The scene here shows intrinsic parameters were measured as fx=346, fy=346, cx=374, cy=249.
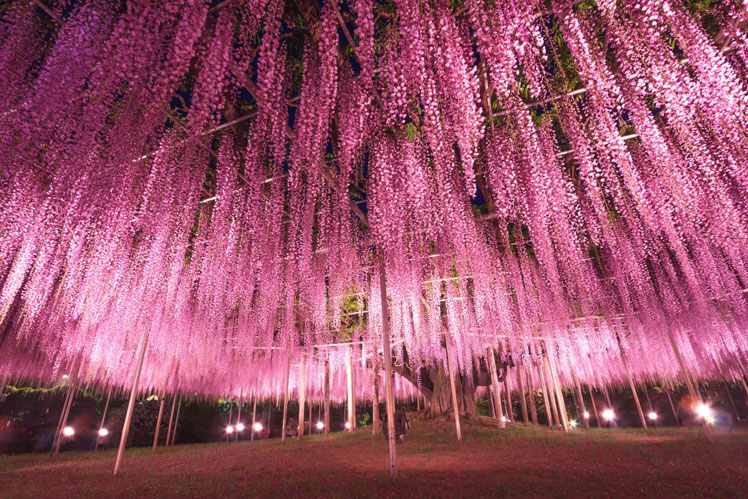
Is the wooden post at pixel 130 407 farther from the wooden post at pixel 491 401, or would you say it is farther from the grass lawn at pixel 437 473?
the wooden post at pixel 491 401

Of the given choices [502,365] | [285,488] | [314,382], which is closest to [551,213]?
[285,488]

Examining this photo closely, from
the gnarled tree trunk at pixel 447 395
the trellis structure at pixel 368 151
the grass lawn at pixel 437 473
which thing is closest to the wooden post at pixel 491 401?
the gnarled tree trunk at pixel 447 395

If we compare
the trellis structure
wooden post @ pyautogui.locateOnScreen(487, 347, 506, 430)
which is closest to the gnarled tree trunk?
wooden post @ pyautogui.locateOnScreen(487, 347, 506, 430)

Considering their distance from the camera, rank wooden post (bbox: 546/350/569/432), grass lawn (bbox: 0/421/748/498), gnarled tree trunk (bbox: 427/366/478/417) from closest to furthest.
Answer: grass lawn (bbox: 0/421/748/498) → wooden post (bbox: 546/350/569/432) → gnarled tree trunk (bbox: 427/366/478/417)

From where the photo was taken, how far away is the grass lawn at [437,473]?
15.3 ft

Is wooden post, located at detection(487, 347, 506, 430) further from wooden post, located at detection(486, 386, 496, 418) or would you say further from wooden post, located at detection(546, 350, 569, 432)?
wooden post, located at detection(486, 386, 496, 418)

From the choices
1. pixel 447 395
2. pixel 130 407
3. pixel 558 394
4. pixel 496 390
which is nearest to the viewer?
pixel 130 407

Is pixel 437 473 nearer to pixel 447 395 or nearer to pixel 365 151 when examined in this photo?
pixel 365 151

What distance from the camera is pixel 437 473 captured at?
575 cm

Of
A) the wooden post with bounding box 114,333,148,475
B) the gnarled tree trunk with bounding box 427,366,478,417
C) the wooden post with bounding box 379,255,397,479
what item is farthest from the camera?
the gnarled tree trunk with bounding box 427,366,478,417

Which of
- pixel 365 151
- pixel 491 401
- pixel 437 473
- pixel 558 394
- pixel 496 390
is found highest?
pixel 365 151

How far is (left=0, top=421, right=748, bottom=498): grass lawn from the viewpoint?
15.3ft

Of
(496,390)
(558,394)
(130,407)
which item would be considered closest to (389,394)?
(130,407)

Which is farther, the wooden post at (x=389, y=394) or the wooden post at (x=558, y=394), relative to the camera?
the wooden post at (x=558, y=394)
